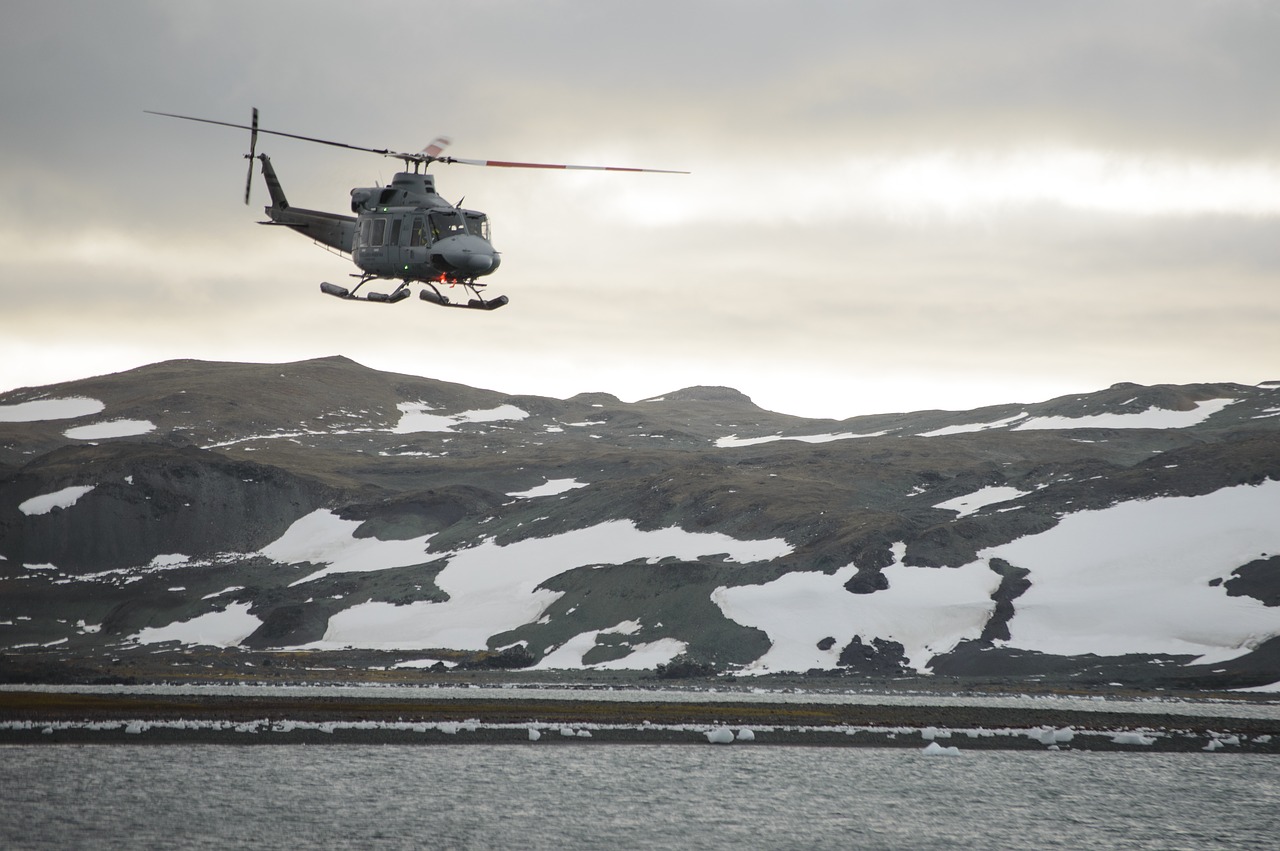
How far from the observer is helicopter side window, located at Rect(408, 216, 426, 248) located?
170 ft

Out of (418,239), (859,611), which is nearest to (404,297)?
(418,239)

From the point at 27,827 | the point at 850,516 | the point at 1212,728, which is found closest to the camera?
the point at 27,827

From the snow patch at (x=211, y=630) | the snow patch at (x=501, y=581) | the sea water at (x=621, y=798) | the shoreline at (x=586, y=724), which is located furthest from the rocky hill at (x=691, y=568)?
the sea water at (x=621, y=798)

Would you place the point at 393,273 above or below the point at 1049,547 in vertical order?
above

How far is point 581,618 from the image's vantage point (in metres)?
135

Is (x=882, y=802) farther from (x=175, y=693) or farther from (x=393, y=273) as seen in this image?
(x=175, y=693)

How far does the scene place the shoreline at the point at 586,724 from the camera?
213ft

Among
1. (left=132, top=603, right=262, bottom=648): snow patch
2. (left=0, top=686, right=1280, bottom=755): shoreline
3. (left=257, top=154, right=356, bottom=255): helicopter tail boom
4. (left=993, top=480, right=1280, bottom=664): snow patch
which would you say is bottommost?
(left=0, top=686, right=1280, bottom=755): shoreline

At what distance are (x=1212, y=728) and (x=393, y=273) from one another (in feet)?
174

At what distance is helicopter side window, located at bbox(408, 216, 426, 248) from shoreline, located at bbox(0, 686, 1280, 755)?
26265mm

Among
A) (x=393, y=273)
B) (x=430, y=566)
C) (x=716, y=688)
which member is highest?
(x=393, y=273)

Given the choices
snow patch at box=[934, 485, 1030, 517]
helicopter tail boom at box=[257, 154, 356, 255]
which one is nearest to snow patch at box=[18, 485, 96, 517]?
snow patch at box=[934, 485, 1030, 517]

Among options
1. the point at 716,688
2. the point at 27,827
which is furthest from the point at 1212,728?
the point at 27,827

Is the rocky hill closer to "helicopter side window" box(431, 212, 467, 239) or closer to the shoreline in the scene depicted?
the shoreline
